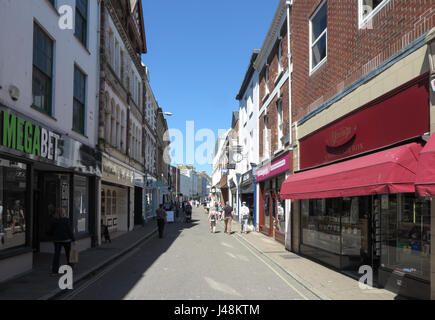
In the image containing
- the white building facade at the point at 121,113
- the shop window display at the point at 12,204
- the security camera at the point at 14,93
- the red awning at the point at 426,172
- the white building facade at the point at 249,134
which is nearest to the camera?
the red awning at the point at 426,172

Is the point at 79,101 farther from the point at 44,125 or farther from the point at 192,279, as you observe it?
the point at 192,279

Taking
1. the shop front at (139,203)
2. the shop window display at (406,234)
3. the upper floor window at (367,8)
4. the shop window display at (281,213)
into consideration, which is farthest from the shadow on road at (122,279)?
the shop front at (139,203)

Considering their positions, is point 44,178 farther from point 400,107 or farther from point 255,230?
point 255,230

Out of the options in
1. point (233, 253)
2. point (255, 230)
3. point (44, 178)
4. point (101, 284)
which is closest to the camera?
point (101, 284)

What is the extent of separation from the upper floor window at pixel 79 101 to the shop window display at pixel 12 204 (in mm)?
4156

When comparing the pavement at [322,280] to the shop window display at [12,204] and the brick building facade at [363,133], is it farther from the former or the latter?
the shop window display at [12,204]

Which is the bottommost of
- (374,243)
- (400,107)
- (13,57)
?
(374,243)

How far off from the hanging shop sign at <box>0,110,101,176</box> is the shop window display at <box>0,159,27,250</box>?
1.41 feet

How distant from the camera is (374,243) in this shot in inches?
358

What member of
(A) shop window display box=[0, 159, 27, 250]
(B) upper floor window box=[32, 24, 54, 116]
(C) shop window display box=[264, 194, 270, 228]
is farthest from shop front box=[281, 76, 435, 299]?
(C) shop window display box=[264, 194, 270, 228]

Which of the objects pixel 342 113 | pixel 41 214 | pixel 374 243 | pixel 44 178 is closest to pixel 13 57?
pixel 44 178

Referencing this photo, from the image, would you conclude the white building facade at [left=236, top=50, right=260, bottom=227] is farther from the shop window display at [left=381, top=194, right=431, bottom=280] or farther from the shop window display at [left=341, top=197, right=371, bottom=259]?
the shop window display at [left=381, top=194, right=431, bottom=280]

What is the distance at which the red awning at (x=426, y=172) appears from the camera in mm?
5558
